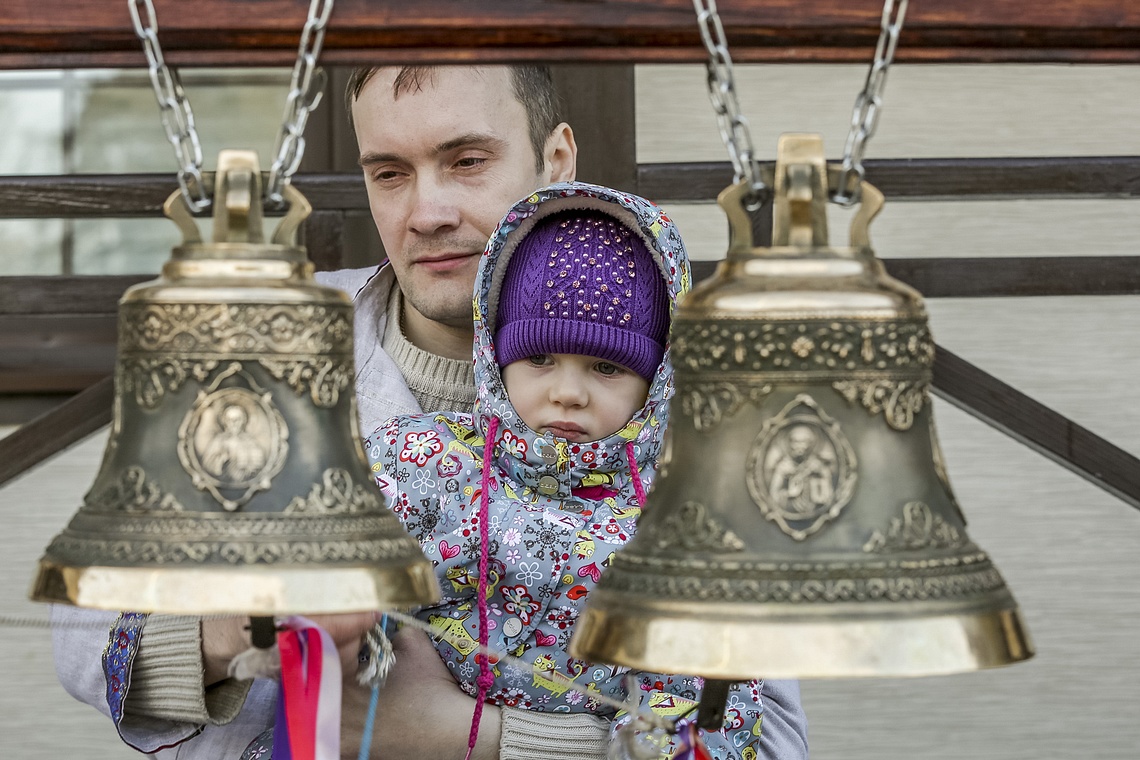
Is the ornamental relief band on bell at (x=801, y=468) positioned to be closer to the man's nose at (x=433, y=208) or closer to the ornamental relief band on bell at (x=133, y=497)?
the ornamental relief band on bell at (x=133, y=497)

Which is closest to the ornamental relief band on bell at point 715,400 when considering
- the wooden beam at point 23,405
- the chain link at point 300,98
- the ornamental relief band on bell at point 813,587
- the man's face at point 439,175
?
the ornamental relief band on bell at point 813,587

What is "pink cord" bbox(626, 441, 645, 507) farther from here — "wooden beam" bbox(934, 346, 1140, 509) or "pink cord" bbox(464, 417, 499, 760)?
"wooden beam" bbox(934, 346, 1140, 509)

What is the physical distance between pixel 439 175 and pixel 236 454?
1185 mm

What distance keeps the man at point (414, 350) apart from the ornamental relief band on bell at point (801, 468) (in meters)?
0.79

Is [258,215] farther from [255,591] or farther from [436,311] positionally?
[436,311]

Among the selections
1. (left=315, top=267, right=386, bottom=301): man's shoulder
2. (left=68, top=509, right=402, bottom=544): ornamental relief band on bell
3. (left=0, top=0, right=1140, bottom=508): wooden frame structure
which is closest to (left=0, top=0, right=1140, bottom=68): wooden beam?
(left=0, top=0, right=1140, bottom=508): wooden frame structure

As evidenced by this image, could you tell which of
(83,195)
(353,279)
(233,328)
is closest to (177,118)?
(233,328)

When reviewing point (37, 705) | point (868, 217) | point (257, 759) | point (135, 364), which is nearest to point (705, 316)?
point (868, 217)

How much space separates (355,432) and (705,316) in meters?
0.32

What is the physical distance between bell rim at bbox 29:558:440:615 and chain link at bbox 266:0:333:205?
12.4 inches

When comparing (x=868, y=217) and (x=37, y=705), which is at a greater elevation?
(x=868, y=217)

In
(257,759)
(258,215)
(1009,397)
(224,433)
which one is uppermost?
(1009,397)

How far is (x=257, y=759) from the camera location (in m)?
1.92

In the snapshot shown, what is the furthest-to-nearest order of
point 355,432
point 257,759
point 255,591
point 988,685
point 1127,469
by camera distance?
point 988,685, point 1127,469, point 257,759, point 355,432, point 255,591
